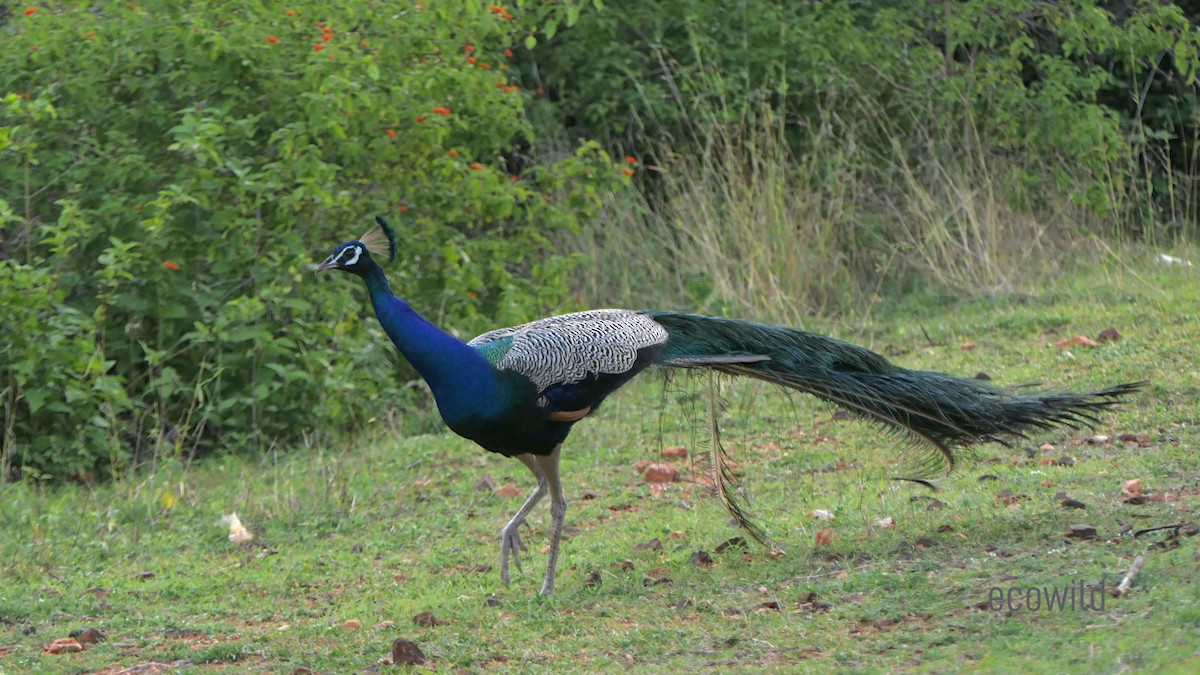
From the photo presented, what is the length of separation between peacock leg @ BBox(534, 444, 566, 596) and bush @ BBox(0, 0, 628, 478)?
104 inches

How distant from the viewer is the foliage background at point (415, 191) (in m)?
7.73

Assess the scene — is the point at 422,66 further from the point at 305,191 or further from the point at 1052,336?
the point at 1052,336

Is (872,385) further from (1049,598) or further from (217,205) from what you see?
(217,205)

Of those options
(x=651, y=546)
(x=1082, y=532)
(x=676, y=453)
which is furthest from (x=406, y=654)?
(x=676, y=453)

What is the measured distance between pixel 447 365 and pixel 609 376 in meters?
0.60

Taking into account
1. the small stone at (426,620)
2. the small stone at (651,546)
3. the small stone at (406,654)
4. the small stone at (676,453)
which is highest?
the small stone at (406,654)

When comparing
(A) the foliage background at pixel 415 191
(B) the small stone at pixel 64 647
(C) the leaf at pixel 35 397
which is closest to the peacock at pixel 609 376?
(B) the small stone at pixel 64 647

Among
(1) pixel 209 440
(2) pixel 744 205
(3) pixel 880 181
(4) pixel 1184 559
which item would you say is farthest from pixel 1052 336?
(1) pixel 209 440

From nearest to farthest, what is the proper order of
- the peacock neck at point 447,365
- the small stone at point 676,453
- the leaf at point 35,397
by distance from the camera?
the peacock neck at point 447,365 → the small stone at point 676,453 → the leaf at point 35,397

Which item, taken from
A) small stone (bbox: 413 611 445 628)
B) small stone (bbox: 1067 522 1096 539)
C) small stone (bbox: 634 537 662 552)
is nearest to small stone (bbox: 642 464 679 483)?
small stone (bbox: 634 537 662 552)

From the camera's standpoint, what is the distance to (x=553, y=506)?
5477 mm

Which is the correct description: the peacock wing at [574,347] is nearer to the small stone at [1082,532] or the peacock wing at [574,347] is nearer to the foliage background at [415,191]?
the small stone at [1082,532]

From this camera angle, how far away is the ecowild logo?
416 cm

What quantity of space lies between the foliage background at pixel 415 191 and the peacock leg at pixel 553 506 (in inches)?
101
